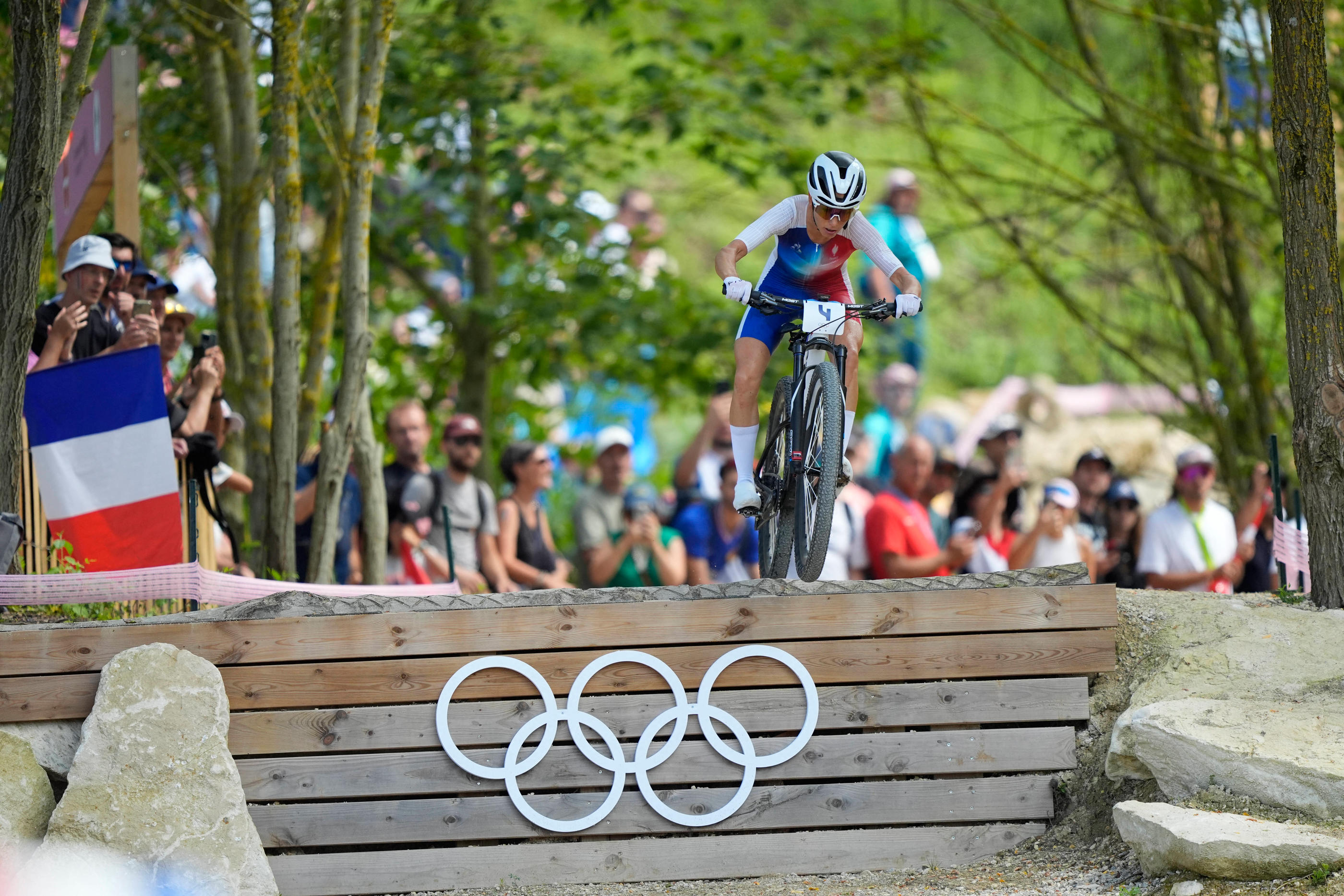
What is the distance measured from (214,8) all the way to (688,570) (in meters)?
4.68

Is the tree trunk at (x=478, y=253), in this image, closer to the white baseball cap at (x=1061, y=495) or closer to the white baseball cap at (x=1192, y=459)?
the white baseball cap at (x=1061, y=495)

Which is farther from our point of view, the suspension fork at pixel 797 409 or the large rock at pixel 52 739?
the suspension fork at pixel 797 409

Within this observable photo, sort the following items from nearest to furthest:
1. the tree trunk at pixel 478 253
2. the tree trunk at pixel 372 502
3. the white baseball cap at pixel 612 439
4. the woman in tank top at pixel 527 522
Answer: the tree trunk at pixel 372 502, the woman in tank top at pixel 527 522, the white baseball cap at pixel 612 439, the tree trunk at pixel 478 253

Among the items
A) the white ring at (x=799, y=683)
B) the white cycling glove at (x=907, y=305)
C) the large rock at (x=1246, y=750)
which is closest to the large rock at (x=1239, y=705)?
the large rock at (x=1246, y=750)

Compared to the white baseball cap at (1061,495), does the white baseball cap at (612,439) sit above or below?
above

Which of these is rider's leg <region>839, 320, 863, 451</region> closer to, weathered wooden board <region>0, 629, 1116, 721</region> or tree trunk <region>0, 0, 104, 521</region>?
weathered wooden board <region>0, 629, 1116, 721</region>

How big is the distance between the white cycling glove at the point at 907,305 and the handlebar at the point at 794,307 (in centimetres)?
4

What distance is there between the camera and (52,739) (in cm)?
525

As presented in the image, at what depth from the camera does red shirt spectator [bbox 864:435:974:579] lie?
7902mm

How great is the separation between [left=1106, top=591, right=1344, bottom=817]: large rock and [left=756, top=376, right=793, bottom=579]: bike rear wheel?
1.62m

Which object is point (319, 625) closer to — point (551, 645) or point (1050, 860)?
point (551, 645)

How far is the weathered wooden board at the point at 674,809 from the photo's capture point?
5.34 meters

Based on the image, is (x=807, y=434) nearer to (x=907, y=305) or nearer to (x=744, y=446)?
(x=744, y=446)

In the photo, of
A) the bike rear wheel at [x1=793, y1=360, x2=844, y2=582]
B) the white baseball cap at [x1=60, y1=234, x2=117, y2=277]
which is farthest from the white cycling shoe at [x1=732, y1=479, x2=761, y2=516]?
the white baseball cap at [x1=60, y1=234, x2=117, y2=277]
